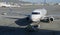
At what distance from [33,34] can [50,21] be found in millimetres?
11629

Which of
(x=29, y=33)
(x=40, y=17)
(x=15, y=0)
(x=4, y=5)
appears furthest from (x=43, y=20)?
(x=15, y=0)

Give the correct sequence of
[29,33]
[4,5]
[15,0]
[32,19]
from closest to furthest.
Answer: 1. [29,33]
2. [32,19]
3. [4,5]
4. [15,0]

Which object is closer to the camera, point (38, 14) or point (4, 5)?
point (38, 14)

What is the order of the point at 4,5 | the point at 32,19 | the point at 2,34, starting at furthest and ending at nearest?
the point at 4,5, the point at 32,19, the point at 2,34

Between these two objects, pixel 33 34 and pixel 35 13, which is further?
pixel 35 13

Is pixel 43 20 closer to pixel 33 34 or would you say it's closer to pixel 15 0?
pixel 33 34

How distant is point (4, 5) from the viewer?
71.4 metres

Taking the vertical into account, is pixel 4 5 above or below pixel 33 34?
below

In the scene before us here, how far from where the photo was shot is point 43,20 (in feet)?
90.9

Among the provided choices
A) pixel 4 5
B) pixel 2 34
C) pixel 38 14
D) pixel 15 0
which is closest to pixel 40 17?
pixel 38 14

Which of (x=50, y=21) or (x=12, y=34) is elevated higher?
(x=12, y=34)

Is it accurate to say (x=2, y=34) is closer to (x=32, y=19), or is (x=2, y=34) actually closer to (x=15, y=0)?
(x=32, y=19)

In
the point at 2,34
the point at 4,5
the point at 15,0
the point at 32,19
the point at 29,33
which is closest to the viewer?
the point at 2,34

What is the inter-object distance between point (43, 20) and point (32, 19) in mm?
2040
